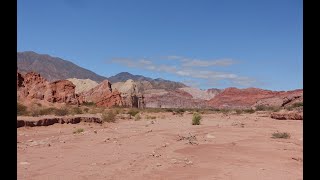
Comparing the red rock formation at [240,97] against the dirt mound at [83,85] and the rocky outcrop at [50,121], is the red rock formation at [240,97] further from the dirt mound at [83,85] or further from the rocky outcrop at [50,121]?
the rocky outcrop at [50,121]

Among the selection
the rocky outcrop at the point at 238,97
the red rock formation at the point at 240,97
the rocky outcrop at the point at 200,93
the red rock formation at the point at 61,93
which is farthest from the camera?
the rocky outcrop at the point at 200,93

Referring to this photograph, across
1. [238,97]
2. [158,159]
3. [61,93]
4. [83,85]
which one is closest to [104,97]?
[61,93]

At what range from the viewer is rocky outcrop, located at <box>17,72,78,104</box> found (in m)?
46.2

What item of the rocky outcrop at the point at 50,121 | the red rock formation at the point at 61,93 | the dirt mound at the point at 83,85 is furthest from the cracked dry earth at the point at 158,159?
the dirt mound at the point at 83,85

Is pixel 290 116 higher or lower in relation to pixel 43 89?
lower

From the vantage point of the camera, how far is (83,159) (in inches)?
405

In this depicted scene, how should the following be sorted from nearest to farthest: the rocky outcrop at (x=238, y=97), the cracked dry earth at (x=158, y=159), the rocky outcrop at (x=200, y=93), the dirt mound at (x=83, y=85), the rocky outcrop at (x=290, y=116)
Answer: the cracked dry earth at (x=158, y=159)
the rocky outcrop at (x=290, y=116)
the dirt mound at (x=83, y=85)
the rocky outcrop at (x=238, y=97)
the rocky outcrop at (x=200, y=93)

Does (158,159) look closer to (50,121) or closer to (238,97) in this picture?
(50,121)

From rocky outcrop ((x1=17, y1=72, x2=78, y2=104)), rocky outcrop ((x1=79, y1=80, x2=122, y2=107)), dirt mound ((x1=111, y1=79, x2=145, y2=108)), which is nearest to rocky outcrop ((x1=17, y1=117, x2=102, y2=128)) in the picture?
rocky outcrop ((x1=17, y1=72, x2=78, y2=104))

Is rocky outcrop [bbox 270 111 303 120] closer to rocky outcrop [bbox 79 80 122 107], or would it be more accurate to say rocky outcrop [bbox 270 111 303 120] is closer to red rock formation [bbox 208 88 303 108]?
rocky outcrop [bbox 79 80 122 107]

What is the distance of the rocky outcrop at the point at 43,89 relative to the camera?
4619 cm

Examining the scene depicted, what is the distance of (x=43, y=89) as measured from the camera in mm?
48281
